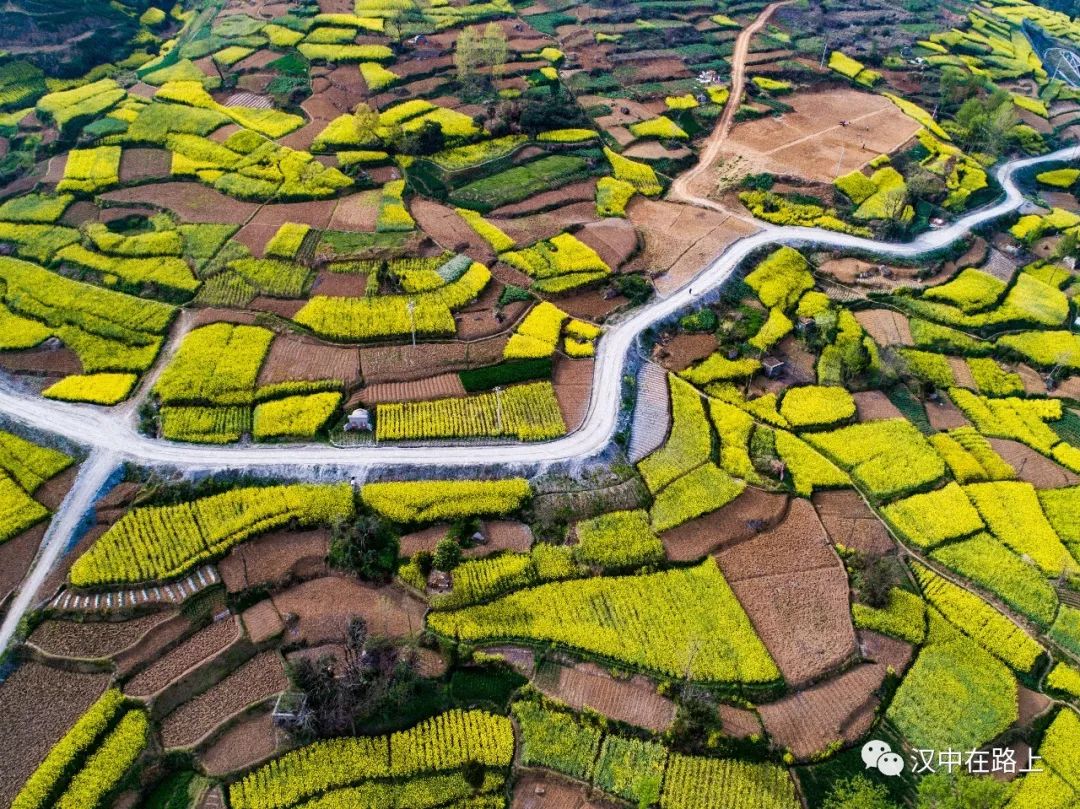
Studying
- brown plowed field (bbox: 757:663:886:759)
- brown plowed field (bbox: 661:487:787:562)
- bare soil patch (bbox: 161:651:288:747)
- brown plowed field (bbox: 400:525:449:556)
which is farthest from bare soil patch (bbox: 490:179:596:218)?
brown plowed field (bbox: 757:663:886:759)

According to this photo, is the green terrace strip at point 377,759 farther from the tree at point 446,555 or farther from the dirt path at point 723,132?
the dirt path at point 723,132

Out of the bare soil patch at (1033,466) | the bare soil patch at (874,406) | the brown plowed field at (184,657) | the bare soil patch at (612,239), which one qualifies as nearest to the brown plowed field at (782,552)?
the bare soil patch at (874,406)

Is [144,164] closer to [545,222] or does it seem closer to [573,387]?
[545,222]

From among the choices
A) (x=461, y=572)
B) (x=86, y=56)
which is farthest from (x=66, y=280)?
(x=86, y=56)

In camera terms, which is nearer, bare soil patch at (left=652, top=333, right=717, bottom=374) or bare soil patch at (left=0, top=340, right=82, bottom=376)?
bare soil patch at (left=0, top=340, right=82, bottom=376)

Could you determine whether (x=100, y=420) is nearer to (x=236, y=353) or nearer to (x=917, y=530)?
(x=236, y=353)

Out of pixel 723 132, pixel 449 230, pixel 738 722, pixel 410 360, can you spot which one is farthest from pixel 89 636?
pixel 723 132

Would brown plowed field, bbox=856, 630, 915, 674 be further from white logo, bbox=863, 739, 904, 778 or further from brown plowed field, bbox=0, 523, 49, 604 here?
brown plowed field, bbox=0, 523, 49, 604
